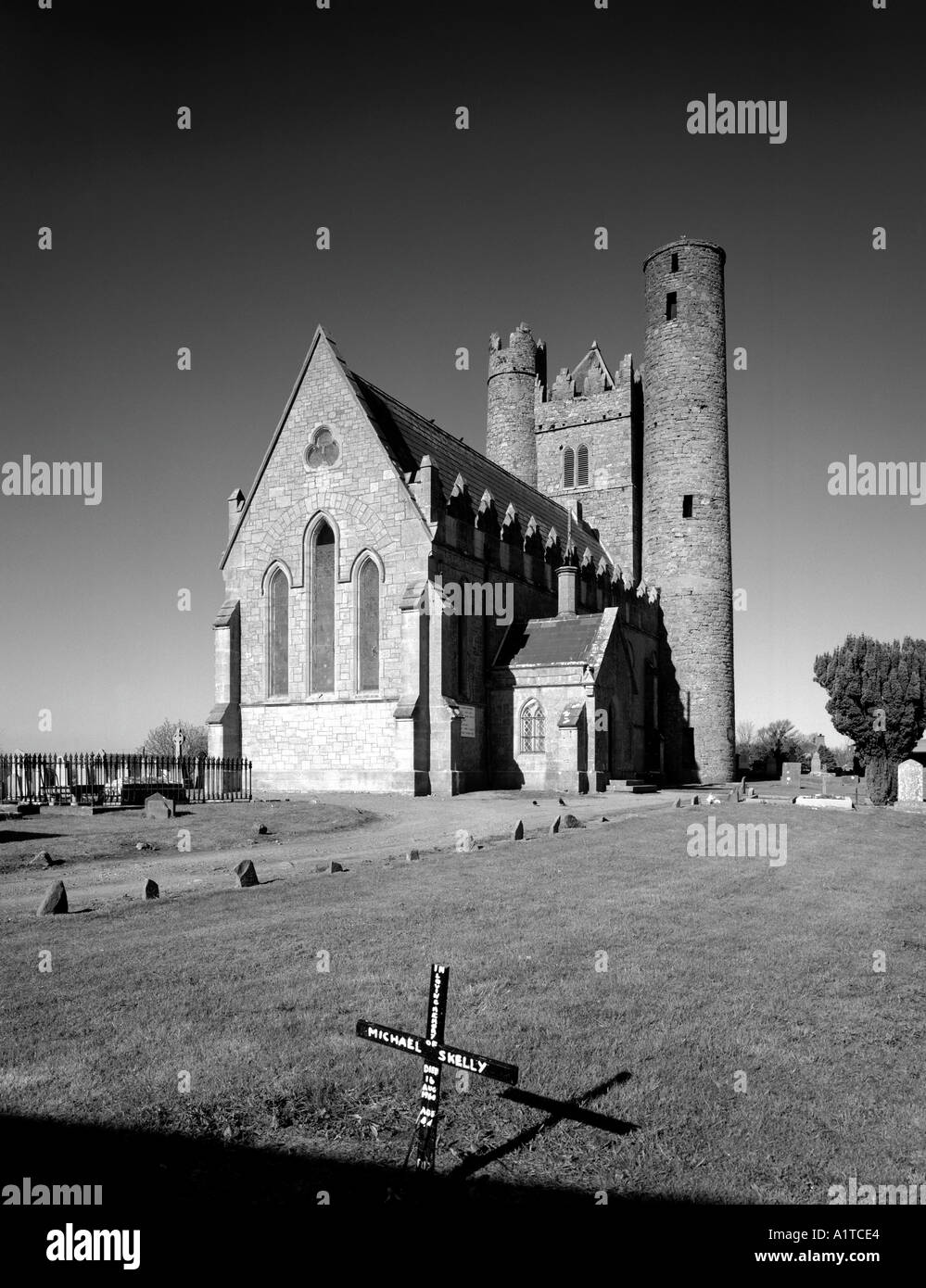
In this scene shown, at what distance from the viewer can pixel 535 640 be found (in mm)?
39688

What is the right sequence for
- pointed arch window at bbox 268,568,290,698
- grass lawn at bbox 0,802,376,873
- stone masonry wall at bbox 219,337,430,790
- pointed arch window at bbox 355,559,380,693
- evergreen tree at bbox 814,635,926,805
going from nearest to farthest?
grass lawn at bbox 0,802,376,873
stone masonry wall at bbox 219,337,430,790
pointed arch window at bbox 355,559,380,693
pointed arch window at bbox 268,568,290,698
evergreen tree at bbox 814,635,926,805

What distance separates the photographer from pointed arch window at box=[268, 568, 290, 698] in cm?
3788

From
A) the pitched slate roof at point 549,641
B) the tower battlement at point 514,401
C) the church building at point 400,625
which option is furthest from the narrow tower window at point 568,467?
the pitched slate roof at point 549,641

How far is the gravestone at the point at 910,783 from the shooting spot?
101 feet

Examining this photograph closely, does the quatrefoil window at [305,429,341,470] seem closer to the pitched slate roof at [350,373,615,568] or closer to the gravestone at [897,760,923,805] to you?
the pitched slate roof at [350,373,615,568]

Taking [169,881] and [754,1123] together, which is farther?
[169,881]

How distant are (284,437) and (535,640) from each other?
13.5m

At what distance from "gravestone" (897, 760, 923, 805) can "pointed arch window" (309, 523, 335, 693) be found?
2074 cm

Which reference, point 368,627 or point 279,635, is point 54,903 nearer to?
point 368,627

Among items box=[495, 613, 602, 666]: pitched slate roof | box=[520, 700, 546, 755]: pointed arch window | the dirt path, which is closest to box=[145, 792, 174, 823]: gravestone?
the dirt path

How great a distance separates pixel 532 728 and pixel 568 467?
87.2 ft

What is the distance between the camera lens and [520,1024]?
742 cm
